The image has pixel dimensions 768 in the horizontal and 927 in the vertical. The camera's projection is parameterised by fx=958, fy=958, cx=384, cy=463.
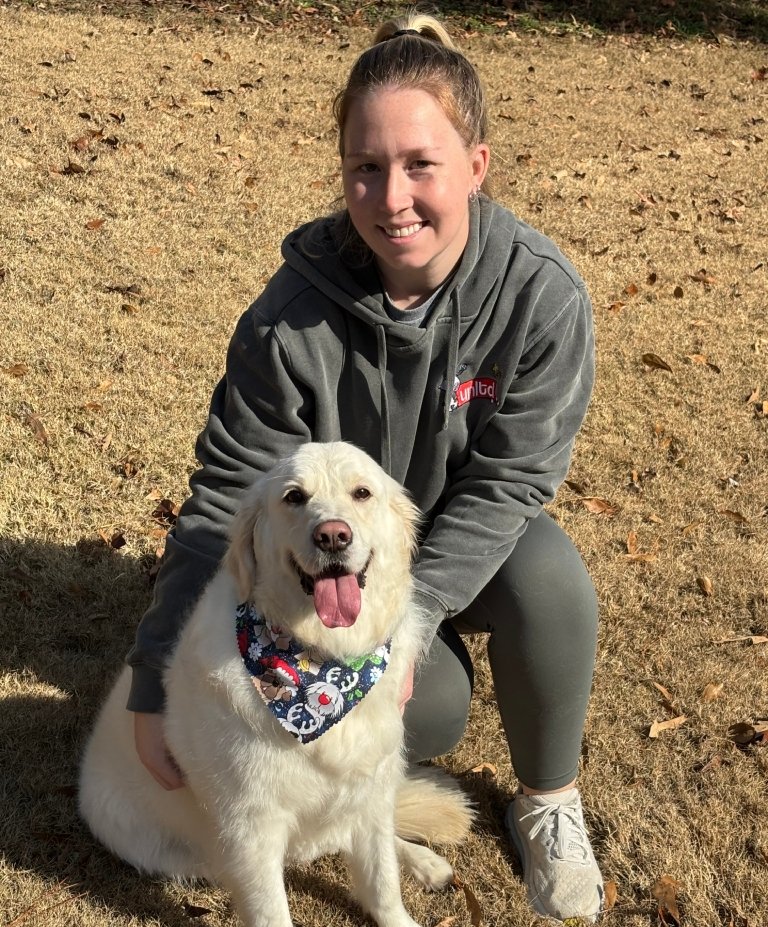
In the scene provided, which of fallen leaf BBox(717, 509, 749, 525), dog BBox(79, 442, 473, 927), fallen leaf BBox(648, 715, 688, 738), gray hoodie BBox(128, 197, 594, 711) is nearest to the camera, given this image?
dog BBox(79, 442, 473, 927)

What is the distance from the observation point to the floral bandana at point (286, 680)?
6.42 ft

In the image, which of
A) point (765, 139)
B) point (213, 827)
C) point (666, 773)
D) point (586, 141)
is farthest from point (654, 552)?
point (765, 139)

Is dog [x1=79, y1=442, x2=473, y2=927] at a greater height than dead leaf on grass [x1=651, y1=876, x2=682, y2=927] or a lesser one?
greater

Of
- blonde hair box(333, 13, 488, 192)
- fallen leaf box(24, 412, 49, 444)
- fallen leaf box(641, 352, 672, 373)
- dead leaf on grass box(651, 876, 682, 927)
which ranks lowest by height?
fallen leaf box(24, 412, 49, 444)

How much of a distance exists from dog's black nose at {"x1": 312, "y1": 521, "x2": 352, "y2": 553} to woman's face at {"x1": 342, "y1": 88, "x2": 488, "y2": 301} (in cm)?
70

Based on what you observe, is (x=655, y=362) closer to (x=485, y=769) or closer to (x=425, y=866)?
(x=485, y=769)

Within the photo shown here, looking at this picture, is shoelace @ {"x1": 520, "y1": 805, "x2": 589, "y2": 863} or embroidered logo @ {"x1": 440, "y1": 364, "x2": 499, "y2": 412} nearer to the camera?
embroidered logo @ {"x1": 440, "y1": 364, "x2": 499, "y2": 412}

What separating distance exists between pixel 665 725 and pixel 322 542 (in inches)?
65.7

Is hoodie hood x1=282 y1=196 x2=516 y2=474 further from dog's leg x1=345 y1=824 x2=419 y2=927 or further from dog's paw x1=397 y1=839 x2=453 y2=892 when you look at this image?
dog's paw x1=397 y1=839 x2=453 y2=892

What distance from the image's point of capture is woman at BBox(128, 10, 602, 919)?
84.7 inches

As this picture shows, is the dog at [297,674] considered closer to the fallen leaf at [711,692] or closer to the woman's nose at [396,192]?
the woman's nose at [396,192]

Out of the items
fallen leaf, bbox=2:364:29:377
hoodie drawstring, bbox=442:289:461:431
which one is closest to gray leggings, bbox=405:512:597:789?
hoodie drawstring, bbox=442:289:461:431

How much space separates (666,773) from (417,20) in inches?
85.5

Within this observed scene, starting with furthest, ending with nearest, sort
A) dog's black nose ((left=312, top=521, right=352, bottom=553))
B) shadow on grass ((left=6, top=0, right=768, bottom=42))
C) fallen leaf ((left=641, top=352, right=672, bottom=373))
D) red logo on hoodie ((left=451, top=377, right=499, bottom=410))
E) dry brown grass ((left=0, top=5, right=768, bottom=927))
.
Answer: shadow on grass ((left=6, top=0, right=768, bottom=42)) → fallen leaf ((left=641, top=352, right=672, bottom=373)) → dry brown grass ((left=0, top=5, right=768, bottom=927)) → red logo on hoodie ((left=451, top=377, right=499, bottom=410)) → dog's black nose ((left=312, top=521, right=352, bottom=553))
